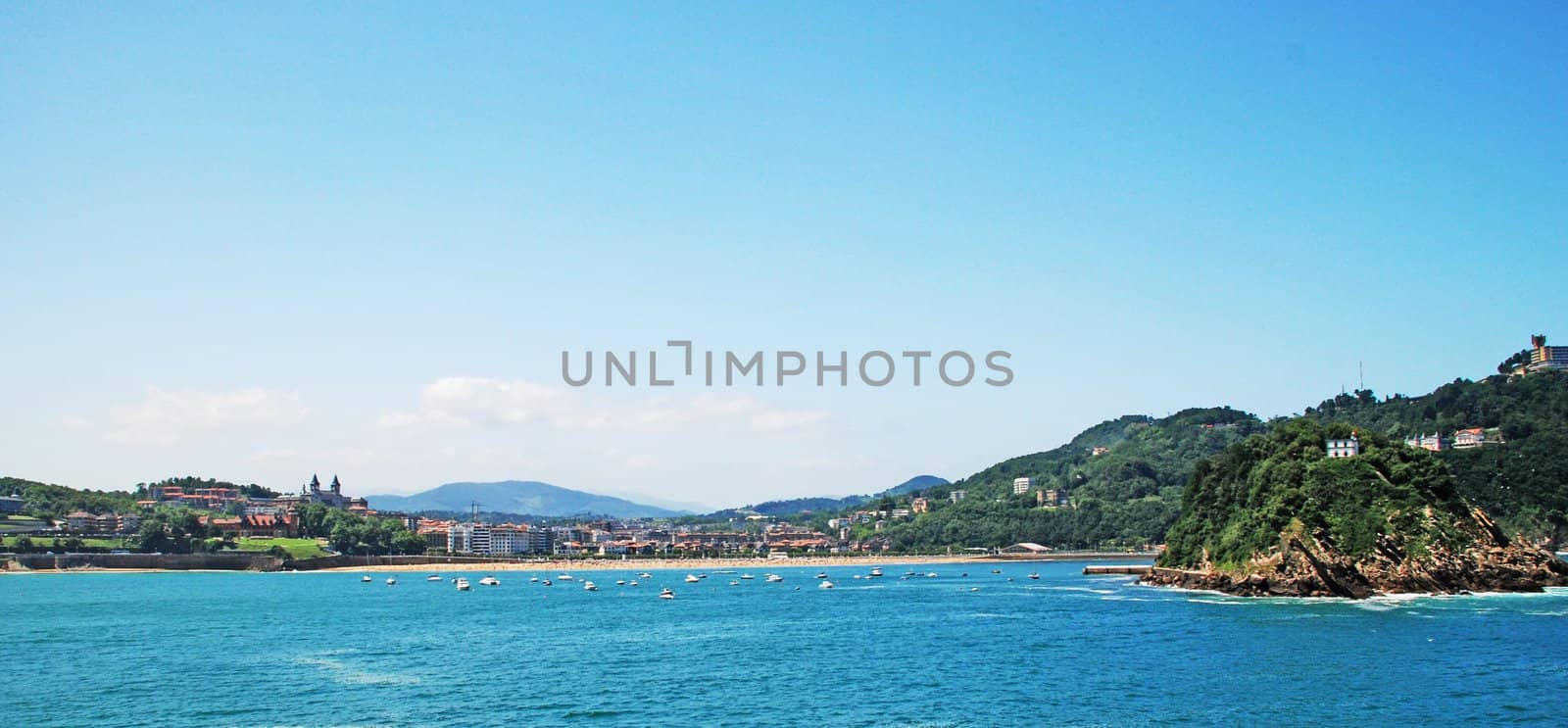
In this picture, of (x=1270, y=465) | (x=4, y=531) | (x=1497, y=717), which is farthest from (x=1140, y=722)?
(x=4, y=531)

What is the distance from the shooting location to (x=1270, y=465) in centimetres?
9731

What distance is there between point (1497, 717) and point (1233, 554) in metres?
57.7

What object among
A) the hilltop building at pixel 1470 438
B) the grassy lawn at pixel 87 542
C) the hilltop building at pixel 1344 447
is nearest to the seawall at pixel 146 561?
the grassy lawn at pixel 87 542

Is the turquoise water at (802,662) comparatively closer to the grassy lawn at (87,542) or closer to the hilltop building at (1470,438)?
the grassy lawn at (87,542)

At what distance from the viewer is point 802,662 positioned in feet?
176

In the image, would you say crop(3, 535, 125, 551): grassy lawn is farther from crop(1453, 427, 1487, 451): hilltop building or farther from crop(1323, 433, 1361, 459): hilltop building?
crop(1453, 427, 1487, 451): hilltop building

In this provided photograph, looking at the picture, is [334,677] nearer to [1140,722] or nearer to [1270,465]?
[1140,722]

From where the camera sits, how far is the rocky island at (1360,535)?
83062mm

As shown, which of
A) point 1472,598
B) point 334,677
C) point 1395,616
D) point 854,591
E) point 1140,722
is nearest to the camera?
point 1140,722

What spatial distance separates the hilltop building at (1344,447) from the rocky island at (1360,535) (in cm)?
26

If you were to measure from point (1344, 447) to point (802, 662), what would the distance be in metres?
67.3

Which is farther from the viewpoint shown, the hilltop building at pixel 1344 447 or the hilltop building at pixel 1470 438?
the hilltop building at pixel 1470 438

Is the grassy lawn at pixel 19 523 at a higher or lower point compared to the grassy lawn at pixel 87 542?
higher

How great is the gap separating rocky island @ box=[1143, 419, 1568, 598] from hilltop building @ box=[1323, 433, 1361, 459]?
0.26 meters
